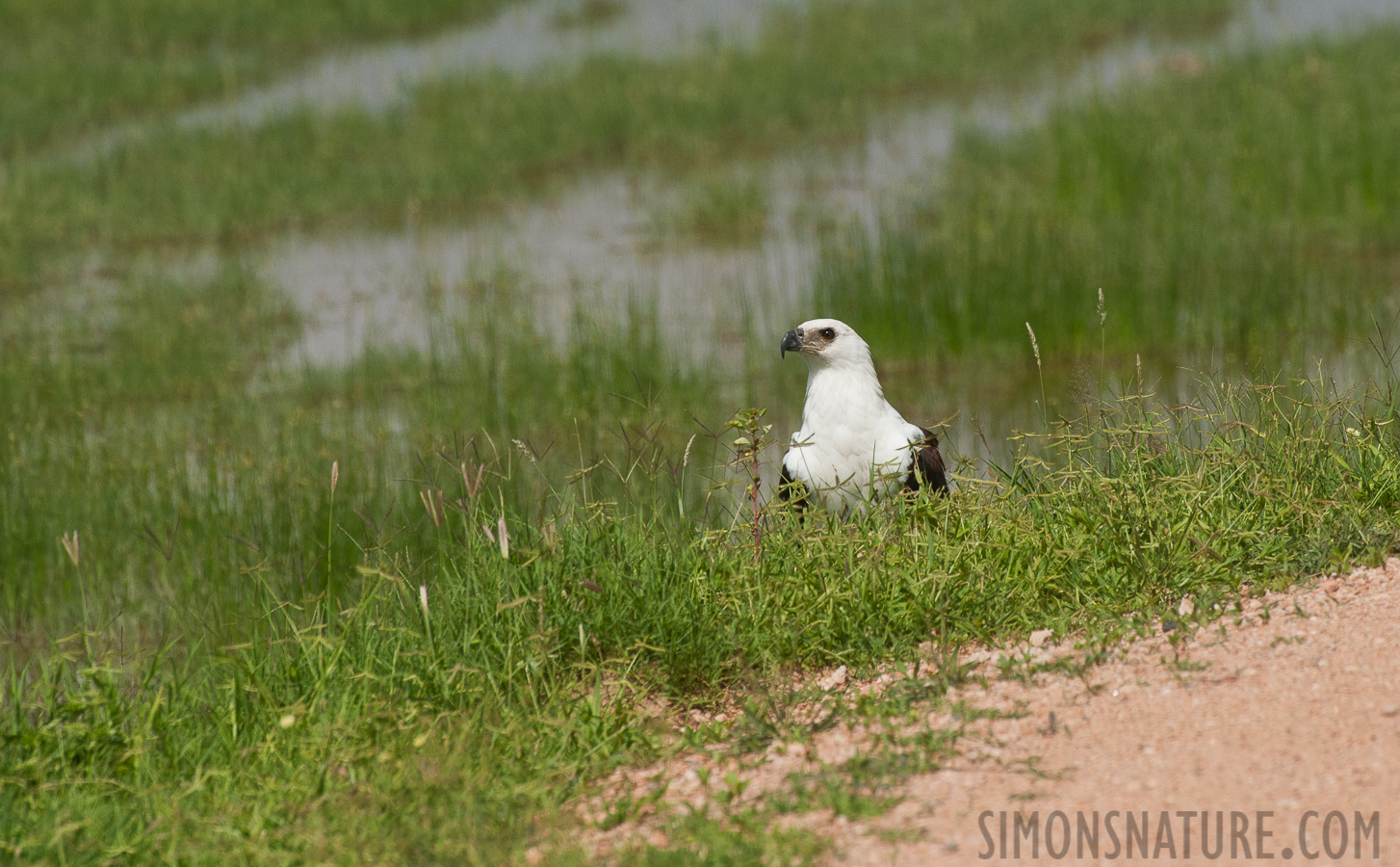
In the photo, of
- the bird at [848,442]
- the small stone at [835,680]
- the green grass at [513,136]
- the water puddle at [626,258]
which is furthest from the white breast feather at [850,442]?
the green grass at [513,136]

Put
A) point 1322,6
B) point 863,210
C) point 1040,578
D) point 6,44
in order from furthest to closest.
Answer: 1. point 1322,6
2. point 6,44
3. point 863,210
4. point 1040,578

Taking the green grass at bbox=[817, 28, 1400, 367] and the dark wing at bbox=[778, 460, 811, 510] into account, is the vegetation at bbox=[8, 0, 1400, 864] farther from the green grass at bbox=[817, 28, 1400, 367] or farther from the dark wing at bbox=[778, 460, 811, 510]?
the dark wing at bbox=[778, 460, 811, 510]

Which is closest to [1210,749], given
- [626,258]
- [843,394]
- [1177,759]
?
[1177,759]

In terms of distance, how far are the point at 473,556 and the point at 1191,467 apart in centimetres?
250

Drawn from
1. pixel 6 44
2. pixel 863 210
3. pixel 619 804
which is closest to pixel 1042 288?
pixel 863 210

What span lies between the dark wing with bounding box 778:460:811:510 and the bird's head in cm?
44

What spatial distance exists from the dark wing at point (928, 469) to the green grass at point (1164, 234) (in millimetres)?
3138

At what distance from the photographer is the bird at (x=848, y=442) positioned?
505 centimetres

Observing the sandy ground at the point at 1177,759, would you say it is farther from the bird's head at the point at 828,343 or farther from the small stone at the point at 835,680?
the bird's head at the point at 828,343

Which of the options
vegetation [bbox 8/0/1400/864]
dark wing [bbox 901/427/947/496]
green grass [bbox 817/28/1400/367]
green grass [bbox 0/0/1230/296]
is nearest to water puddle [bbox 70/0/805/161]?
green grass [bbox 0/0/1230/296]

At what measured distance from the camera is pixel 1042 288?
936 cm

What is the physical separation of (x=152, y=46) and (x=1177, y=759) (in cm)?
1978

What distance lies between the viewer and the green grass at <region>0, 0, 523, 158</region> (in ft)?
55.3

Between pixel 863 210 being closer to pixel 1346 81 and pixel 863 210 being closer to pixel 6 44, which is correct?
pixel 1346 81
